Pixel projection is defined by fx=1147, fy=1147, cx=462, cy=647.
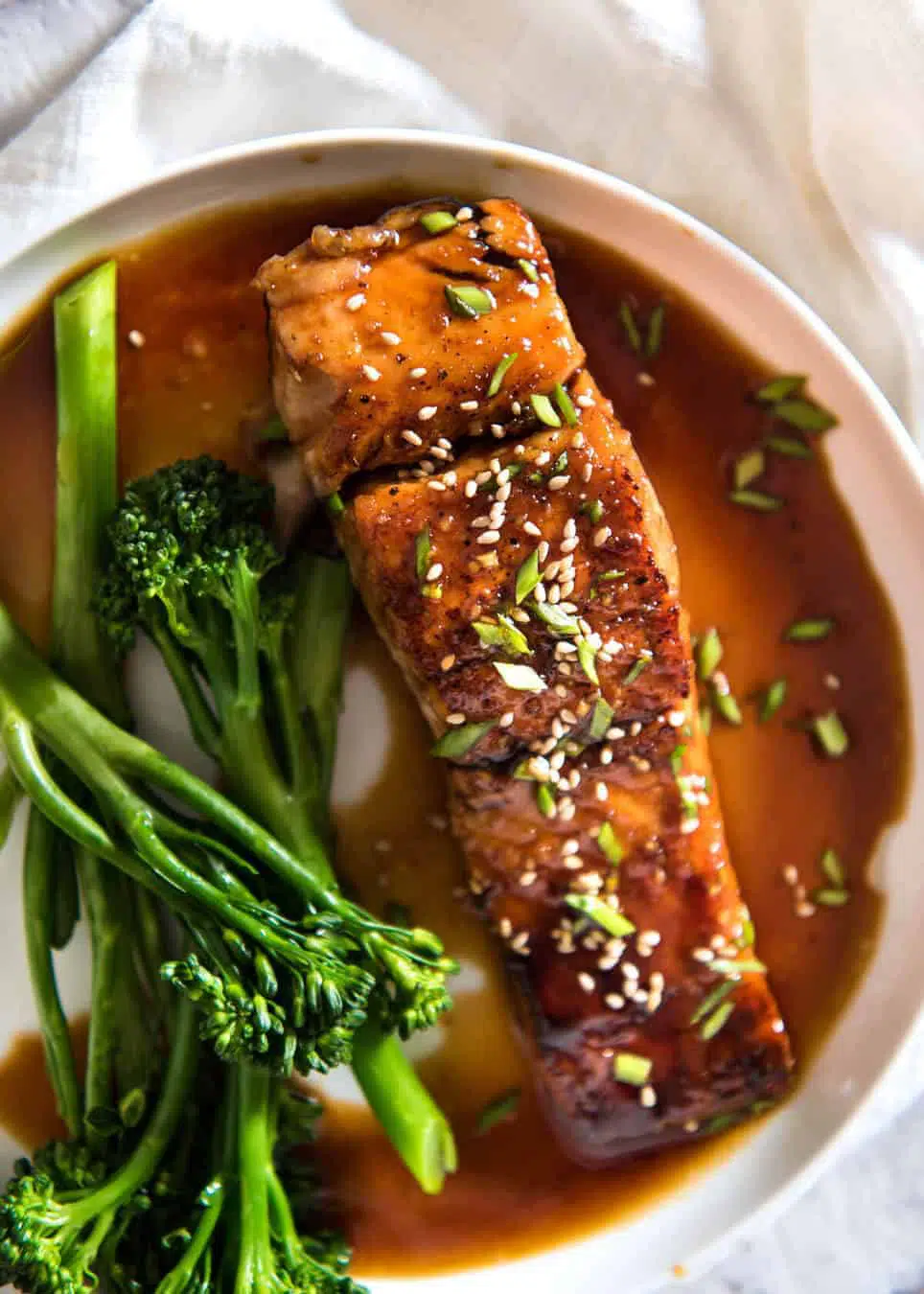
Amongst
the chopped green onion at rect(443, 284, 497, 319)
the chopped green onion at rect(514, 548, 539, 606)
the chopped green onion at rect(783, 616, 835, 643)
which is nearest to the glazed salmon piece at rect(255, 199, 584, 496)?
the chopped green onion at rect(443, 284, 497, 319)

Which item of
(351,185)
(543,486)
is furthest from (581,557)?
(351,185)

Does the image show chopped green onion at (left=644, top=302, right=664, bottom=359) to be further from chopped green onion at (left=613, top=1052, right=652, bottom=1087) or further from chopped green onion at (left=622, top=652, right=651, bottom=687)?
chopped green onion at (left=613, top=1052, right=652, bottom=1087)

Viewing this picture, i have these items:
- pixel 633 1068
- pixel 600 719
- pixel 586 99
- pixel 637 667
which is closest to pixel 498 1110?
pixel 633 1068

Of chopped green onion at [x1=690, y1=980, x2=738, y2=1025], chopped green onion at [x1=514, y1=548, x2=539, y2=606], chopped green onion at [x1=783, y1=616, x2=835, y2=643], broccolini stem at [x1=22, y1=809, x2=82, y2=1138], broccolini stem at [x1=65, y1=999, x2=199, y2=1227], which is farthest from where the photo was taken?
chopped green onion at [x1=783, y1=616, x2=835, y2=643]

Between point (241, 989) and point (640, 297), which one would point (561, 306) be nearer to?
point (640, 297)

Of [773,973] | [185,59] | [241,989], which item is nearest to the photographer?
[241,989]

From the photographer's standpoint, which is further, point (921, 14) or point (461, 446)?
point (921, 14)
